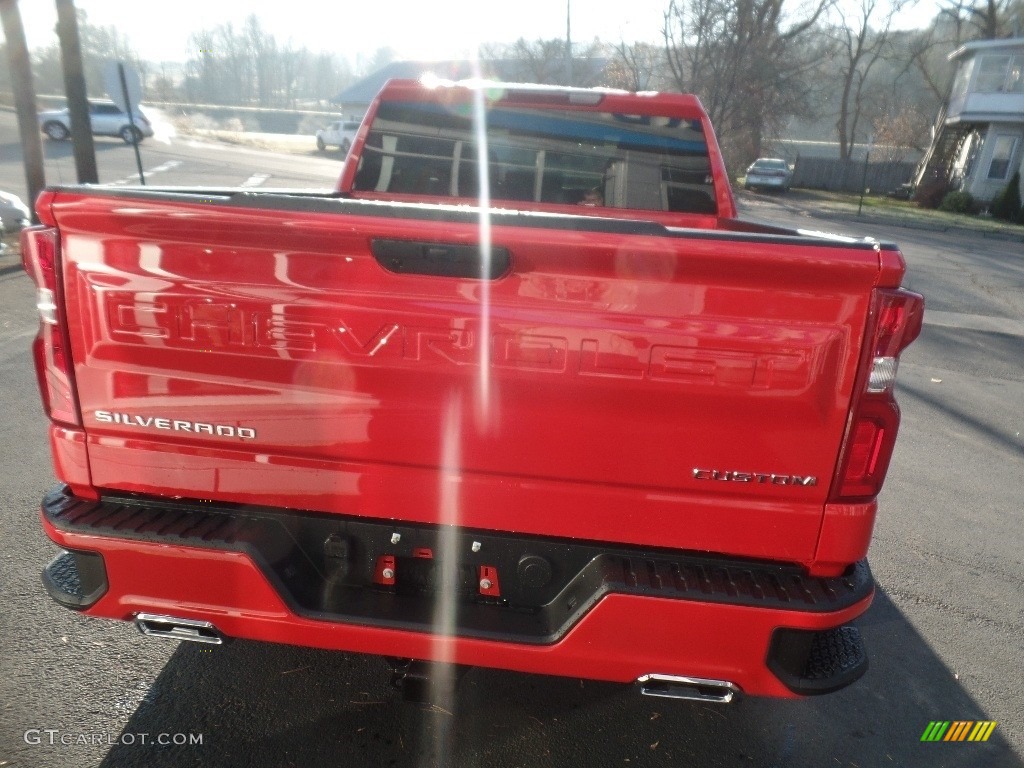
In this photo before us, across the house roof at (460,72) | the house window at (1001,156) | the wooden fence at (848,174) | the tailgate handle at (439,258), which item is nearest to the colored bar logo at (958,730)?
the tailgate handle at (439,258)

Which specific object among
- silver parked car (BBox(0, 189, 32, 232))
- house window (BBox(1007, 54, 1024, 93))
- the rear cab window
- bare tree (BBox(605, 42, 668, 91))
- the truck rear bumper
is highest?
house window (BBox(1007, 54, 1024, 93))

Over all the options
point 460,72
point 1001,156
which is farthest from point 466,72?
point 1001,156

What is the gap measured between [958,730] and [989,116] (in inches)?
1461

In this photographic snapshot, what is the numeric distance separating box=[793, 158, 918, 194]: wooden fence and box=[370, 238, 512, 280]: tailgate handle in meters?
40.7

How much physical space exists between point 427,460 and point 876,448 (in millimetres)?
1221

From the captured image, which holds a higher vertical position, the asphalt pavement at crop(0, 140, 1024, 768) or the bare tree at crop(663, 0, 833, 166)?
the bare tree at crop(663, 0, 833, 166)

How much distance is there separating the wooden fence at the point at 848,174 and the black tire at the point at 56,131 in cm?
3406

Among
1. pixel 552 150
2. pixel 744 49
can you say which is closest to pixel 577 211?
pixel 552 150

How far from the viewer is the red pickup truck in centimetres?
189

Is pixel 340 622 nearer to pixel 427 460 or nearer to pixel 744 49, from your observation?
pixel 427 460

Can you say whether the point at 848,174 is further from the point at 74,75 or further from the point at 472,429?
the point at 472,429

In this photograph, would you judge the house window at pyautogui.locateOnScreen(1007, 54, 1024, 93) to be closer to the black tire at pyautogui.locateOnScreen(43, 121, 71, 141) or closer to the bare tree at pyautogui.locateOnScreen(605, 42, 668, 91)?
the bare tree at pyautogui.locateOnScreen(605, 42, 668, 91)

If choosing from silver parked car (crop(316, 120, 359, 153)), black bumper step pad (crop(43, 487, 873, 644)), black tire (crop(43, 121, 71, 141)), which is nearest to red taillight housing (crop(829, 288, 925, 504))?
black bumper step pad (crop(43, 487, 873, 644))

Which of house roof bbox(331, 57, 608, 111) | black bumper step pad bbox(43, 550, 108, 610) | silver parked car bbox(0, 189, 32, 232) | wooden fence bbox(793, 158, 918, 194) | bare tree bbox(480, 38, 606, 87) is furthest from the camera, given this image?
wooden fence bbox(793, 158, 918, 194)
